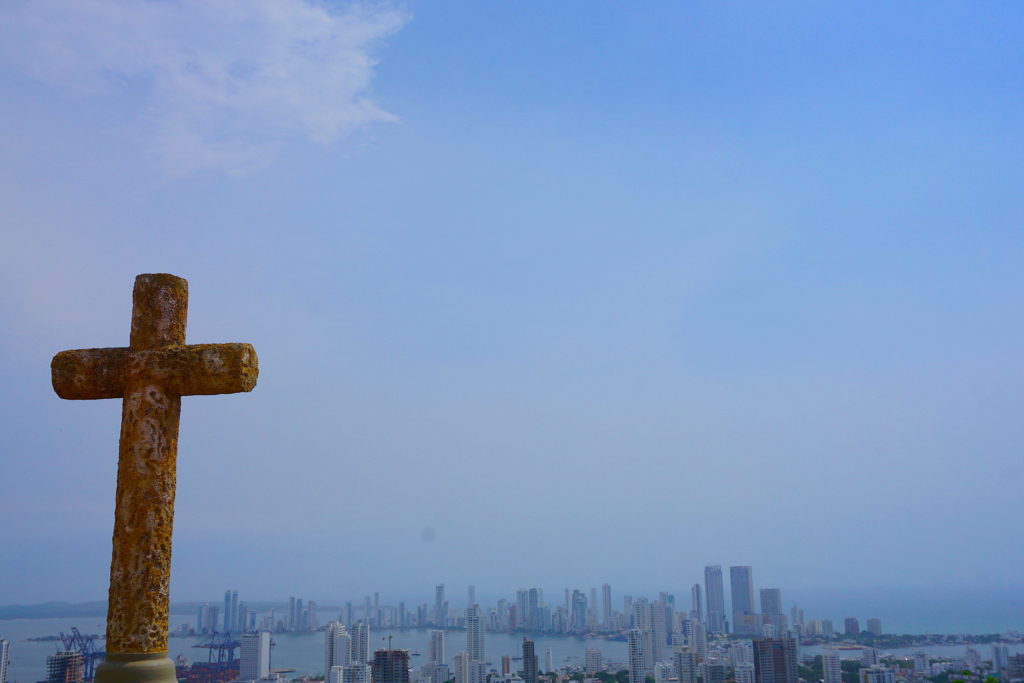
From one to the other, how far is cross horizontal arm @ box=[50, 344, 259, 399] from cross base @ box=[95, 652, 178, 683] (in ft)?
3.32

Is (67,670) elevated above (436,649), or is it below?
above

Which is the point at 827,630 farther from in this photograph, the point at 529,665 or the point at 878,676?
the point at 878,676

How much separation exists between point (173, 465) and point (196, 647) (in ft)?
114

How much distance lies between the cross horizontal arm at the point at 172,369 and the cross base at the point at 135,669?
1.01 metres

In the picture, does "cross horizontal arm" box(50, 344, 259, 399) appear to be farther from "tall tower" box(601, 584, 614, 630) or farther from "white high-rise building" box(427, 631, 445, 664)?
"tall tower" box(601, 584, 614, 630)

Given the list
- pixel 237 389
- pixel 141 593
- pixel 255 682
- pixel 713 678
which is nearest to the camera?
pixel 141 593

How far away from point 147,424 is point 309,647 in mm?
45153

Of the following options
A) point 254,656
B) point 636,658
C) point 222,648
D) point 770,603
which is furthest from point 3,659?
point 770,603

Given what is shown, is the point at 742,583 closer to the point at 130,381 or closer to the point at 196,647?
the point at 196,647

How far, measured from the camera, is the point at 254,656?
29.2 m

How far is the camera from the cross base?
3080 millimetres

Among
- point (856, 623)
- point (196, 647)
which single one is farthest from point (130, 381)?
point (856, 623)

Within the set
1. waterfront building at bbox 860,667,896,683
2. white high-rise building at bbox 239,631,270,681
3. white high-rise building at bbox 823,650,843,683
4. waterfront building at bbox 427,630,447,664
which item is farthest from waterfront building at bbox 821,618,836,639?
white high-rise building at bbox 239,631,270,681

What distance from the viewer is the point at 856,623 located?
51.4 m
